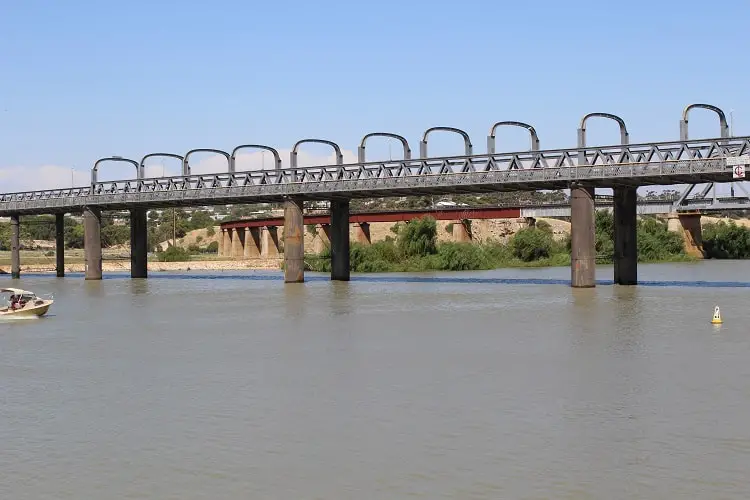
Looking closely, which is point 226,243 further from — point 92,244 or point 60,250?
point 92,244

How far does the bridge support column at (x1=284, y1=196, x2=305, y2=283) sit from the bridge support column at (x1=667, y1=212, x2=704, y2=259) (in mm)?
84658

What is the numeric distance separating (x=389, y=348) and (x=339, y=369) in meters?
5.03

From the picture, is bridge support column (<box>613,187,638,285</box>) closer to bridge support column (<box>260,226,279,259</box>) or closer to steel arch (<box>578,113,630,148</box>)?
steel arch (<box>578,113,630,148</box>)

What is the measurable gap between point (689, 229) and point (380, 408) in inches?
5306

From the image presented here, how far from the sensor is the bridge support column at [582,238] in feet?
206

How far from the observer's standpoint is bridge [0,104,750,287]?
194 feet

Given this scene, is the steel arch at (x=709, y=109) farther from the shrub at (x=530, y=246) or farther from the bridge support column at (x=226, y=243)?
the bridge support column at (x=226, y=243)

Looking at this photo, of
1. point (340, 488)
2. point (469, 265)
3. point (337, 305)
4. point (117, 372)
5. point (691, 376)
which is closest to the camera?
point (340, 488)

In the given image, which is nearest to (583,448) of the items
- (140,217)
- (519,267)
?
(140,217)

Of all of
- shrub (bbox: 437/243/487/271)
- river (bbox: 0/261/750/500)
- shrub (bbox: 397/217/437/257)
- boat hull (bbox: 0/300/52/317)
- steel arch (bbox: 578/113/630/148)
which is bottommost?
river (bbox: 0/261/750/500)

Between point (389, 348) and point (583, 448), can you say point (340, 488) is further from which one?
point (389, 348)

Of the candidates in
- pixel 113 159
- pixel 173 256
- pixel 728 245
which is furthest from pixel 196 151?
pixel 728 245

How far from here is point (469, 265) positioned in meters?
111

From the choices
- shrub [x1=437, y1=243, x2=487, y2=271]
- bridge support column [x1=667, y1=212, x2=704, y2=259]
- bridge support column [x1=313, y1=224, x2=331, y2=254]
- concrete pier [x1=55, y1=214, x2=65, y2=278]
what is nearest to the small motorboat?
concrete pier [x1=55, y1=214, x2=65, y2=278]
